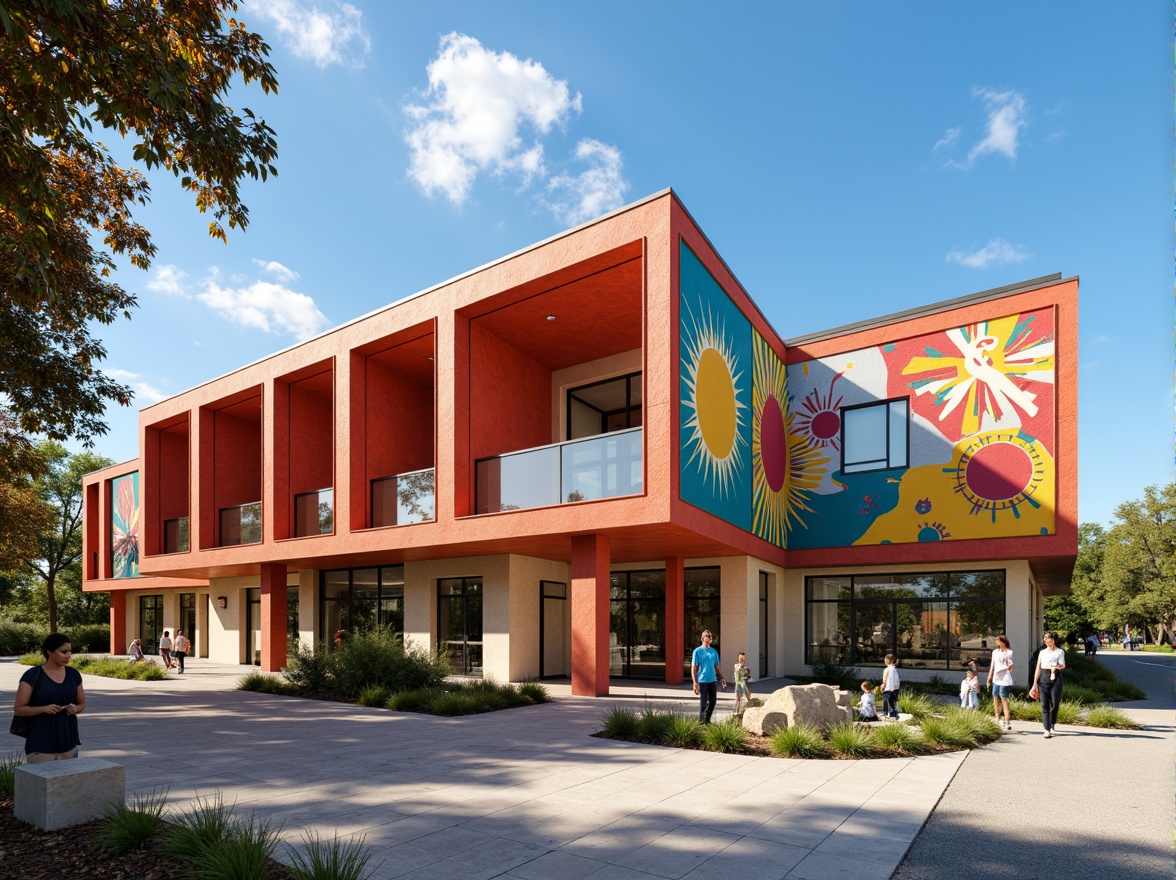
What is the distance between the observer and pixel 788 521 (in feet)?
74.1

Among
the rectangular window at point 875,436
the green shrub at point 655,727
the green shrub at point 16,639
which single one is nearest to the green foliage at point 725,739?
the green shrub at point 655,727

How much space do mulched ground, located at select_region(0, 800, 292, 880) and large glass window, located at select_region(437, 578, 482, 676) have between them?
14.5 meters

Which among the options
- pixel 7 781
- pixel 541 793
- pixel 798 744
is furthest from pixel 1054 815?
pixel 7 781

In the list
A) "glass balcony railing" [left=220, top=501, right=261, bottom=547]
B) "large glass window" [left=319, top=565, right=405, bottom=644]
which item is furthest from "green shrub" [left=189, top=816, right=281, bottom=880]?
"glass balcony railing" [left=220, top=501, right=261, bottom=547]

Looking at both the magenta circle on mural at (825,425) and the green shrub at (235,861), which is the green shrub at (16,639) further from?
the green shrub at (235,861)

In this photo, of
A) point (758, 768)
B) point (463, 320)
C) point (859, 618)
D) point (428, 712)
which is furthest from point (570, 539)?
point (859, 618)

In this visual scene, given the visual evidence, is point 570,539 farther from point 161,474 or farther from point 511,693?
point 161,474

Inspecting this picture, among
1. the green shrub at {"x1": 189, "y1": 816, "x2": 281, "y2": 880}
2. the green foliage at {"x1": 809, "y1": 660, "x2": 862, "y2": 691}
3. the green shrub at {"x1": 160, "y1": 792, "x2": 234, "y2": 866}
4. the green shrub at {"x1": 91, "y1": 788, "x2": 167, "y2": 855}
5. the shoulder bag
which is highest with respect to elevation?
the shoulder bag

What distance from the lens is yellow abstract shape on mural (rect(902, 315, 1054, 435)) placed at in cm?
1917

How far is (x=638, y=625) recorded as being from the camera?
2125cm

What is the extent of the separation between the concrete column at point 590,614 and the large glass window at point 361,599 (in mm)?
8178

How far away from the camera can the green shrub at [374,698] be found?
15.3 m

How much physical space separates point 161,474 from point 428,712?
21615 millimetres

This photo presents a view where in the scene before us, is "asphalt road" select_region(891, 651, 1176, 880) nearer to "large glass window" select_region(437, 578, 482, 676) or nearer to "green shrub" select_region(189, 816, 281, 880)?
"green shrub" select_region(189, 816, 281, 880)
